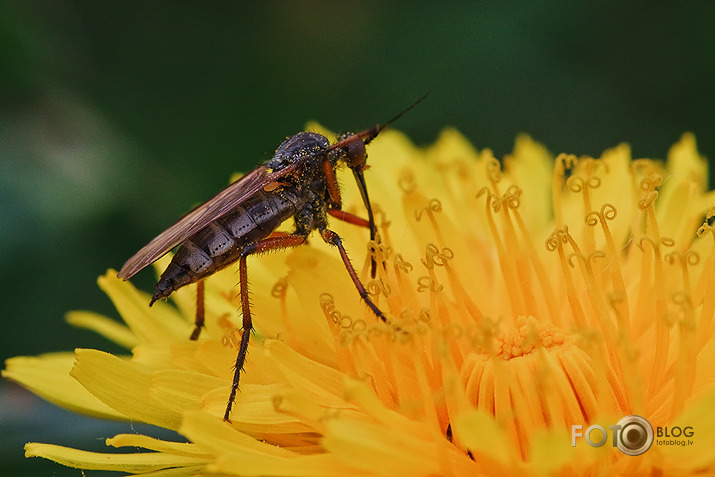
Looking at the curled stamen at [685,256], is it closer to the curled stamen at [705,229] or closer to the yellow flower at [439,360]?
the yellow flower at [439,360]

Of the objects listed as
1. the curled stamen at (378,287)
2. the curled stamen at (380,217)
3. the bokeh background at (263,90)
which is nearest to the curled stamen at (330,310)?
the curled stamen at (378,287)

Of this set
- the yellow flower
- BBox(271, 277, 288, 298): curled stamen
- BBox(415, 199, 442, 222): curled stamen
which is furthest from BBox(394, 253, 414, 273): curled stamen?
BBox(271, 277, 288, 298): curled stamen

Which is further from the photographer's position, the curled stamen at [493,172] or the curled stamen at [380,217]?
the curled stamen at [493,172]

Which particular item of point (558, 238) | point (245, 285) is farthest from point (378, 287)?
point (558, 238)

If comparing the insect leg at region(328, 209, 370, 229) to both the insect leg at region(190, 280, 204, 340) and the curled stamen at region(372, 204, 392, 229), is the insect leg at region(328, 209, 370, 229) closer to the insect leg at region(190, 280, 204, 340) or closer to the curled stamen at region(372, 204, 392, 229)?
the curled stamen at region(372, 204, 392, 229)

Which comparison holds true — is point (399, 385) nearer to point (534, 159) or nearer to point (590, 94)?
point (534, 159)

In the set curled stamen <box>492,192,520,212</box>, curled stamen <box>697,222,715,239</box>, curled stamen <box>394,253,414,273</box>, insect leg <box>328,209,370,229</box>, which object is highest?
insect leg <box>328,209,370,229</box>
